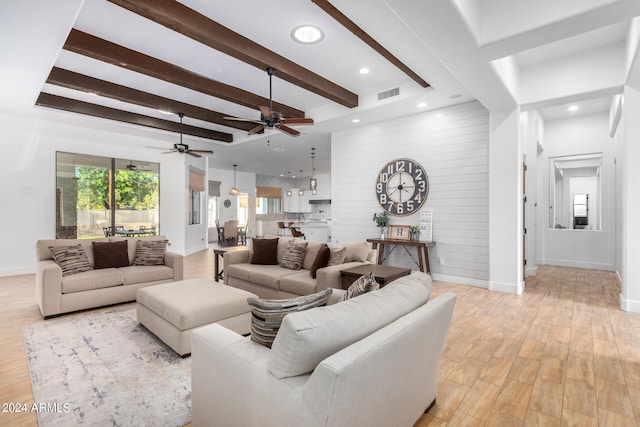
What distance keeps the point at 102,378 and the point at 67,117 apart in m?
5.65

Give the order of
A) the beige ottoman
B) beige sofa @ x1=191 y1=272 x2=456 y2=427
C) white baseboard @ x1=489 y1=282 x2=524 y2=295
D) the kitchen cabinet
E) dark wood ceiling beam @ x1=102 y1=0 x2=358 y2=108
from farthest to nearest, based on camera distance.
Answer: the kitchen cabinet
white baseboard @ x1=489 y1=282 x2=524 y2=295
dark wood ceiling beam @ x1=102 y1=0 x2=358 y2=108
the beige ottoman
beige sofa @ x1=191 y1=272 x2=456 y2=427

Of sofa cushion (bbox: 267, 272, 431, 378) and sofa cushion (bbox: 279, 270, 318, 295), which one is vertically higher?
sofa cushion (bbox: 267, 272, 431, 378)

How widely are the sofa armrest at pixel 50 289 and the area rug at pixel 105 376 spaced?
18cm

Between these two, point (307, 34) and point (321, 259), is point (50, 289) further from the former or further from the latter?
point (307, 34)

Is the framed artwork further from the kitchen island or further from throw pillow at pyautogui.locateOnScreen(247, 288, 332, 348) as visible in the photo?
throw pillow at pyautogui.locateOnScreen(247, 288, 332, 348)

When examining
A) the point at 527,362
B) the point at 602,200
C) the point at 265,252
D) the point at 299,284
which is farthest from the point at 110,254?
the point at 602,200

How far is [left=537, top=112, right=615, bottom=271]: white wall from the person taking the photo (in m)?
6.74

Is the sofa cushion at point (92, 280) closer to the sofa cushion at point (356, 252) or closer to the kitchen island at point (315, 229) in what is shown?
the sofa cushion at point (356, 252)

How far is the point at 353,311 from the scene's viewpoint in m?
1.46

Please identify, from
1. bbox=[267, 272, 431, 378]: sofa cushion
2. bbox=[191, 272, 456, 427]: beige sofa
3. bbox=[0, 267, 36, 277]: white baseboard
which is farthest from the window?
bbox=[267, 272, 431, 378]: sofa cushion

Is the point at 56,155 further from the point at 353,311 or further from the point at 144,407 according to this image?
the point at 353,311

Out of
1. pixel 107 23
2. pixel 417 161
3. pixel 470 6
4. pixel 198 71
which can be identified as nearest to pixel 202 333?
pixel 470 6

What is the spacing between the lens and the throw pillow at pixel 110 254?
4391 mm

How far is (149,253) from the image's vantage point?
Answer: 4.73m
